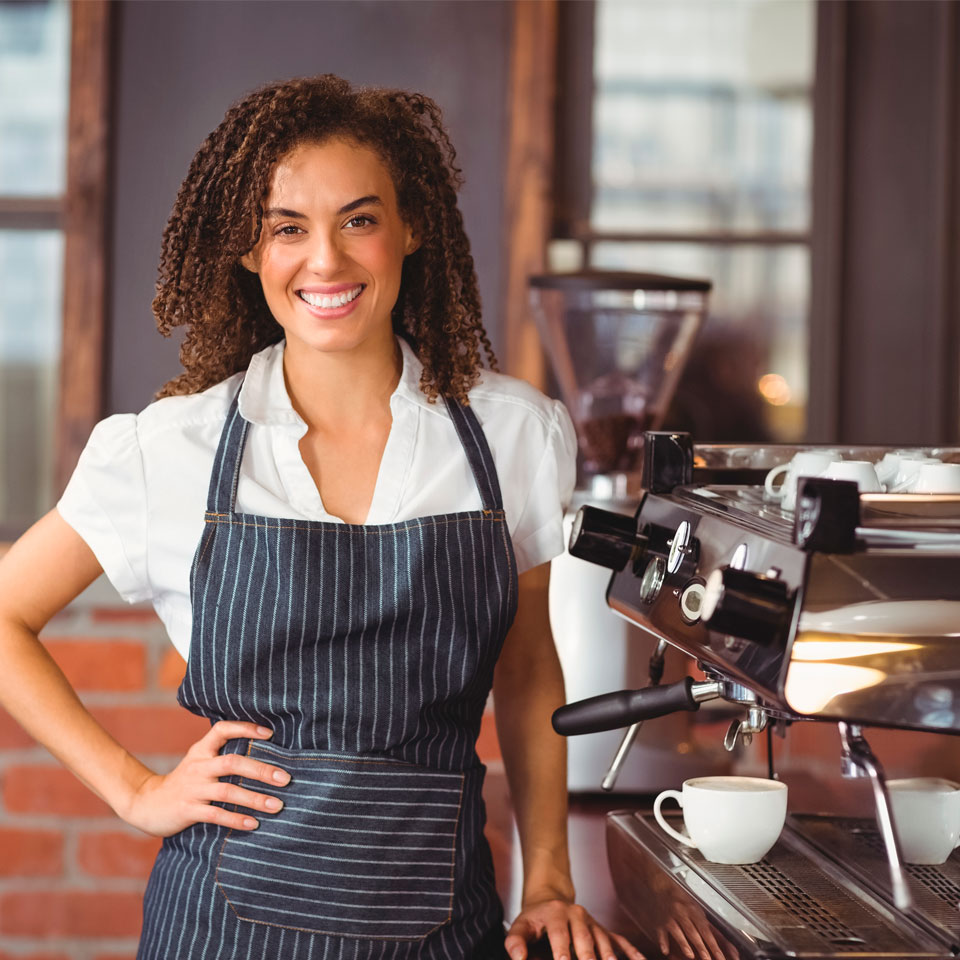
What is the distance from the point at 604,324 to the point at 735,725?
947 millimetres

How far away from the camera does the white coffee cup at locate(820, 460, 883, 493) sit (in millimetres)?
854

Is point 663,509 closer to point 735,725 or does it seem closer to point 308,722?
point 735,725

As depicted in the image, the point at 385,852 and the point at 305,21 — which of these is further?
the point at 305,21

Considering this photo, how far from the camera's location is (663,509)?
0.96 m

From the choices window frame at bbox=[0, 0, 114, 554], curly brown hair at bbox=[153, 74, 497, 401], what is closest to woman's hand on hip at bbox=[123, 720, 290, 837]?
curly brown hair at bbox=[153, 74, 497, 401]

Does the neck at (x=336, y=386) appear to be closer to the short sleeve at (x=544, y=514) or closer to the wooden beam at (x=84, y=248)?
the short sleeve at (x=544, y=514)

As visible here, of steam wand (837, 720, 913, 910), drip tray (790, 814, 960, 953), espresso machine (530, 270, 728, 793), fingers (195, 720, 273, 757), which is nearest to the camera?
steam wand (837, 720, 913, 910)

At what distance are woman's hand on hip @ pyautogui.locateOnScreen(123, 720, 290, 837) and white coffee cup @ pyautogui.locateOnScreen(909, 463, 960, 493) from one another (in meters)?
0.52

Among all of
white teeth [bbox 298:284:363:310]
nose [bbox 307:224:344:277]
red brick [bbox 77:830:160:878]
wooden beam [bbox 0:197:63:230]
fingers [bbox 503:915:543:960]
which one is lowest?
red brick [bbox 77:830:160:878]

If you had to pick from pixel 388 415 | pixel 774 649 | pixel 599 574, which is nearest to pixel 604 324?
pixel 599 574

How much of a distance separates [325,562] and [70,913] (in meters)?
1.29

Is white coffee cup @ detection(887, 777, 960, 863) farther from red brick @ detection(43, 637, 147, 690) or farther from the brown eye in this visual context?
red brick @ detection(43, 637, 147, 690)

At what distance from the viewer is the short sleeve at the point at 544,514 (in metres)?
1.13

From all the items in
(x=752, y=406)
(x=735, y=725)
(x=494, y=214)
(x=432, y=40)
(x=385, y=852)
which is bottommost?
(x=385, y=852)
